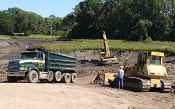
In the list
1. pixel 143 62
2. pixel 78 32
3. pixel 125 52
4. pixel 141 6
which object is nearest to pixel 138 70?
pixel 143 62

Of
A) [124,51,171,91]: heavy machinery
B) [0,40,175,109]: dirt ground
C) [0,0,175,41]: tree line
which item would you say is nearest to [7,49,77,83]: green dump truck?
[0,40,175,109]: dirt ground

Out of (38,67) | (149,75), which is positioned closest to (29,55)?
(38,67)

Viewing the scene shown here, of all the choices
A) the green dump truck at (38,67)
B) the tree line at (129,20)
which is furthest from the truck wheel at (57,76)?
the tree line at (129,20)

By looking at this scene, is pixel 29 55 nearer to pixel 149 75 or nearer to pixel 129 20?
pixel 149 75

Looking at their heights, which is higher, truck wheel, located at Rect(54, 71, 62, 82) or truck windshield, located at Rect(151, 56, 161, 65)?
truck windshield, located at Rect(151, 56, 161, 65)

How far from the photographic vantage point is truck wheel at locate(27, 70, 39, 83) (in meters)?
39.4

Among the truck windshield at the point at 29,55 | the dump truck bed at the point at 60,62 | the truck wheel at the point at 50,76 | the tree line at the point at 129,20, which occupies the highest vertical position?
the tree line at the point at 129,20

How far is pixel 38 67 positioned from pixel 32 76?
1.03m

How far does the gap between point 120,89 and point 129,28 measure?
282 ft

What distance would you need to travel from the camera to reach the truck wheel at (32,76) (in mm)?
39406

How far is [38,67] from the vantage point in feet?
132

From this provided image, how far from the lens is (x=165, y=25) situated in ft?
389

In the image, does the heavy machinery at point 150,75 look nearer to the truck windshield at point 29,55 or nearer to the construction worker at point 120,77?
the construction worker at point 120,77

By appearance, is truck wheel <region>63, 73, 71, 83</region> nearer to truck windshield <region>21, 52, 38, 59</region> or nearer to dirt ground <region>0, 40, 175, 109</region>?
truck windshield <region>21, 52, 38, 59</region>
